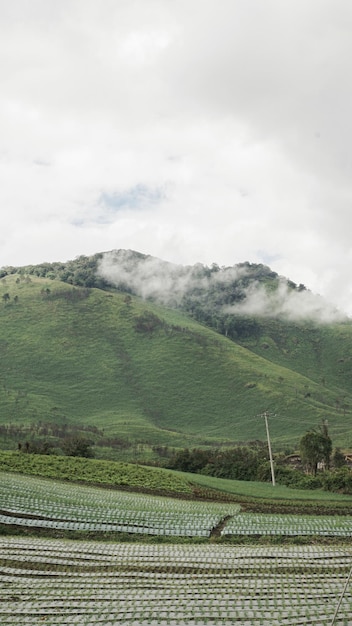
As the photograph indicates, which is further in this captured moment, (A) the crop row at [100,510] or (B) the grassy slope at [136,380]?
(B) the grassy slope at [136,380]

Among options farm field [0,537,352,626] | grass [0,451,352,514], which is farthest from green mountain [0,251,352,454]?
farm field [0,537,352,626]

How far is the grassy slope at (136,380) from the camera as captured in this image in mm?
122312

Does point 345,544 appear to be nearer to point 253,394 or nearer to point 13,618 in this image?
point 13,618

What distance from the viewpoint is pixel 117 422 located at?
120812 millimetres

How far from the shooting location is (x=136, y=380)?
5910 inches

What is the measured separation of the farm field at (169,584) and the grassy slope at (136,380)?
80.7 meters

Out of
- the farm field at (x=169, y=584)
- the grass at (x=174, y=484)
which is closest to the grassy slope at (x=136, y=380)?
the grass at (x=174, y=484)

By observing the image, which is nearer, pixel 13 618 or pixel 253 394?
pixel 13 618

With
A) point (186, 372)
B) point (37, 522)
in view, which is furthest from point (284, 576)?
point (186, 372)

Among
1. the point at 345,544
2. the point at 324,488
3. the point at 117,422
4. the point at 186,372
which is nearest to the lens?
the point at 345,544

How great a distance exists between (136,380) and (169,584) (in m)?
128

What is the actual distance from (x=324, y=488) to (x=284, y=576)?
1257 inches

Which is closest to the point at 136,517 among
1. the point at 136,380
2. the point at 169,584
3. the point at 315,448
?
the point at 169,584

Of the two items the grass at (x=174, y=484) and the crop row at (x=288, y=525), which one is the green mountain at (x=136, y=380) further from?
the crop row at (x=288, y=525)
